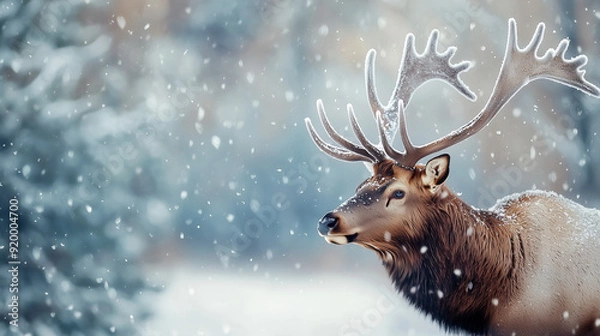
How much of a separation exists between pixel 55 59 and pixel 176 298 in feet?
4.01

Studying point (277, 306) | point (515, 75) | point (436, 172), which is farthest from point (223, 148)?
point (515, 75)

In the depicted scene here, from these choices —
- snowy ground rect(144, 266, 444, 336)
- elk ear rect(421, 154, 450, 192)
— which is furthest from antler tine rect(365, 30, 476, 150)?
snowy ground rect(144, 266, 444, 336)

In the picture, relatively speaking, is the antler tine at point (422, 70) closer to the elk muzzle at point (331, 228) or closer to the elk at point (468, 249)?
the elk at point (468, 249)

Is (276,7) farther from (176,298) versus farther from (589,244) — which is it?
(589,244)

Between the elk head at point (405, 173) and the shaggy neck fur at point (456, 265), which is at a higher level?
the elk head at point (405, 173)

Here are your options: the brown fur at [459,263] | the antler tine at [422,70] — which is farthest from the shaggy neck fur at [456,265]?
the antler tine at [422,70]

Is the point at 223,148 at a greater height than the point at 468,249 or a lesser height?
greater

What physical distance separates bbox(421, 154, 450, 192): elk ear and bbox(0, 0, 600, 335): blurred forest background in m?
0.81

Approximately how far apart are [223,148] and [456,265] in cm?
131

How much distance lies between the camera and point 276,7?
296cm

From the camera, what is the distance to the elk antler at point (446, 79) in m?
2.06

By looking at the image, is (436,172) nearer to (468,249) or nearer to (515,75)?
(468,249)

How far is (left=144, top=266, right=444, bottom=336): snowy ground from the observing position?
270cm

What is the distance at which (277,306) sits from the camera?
110 inches
